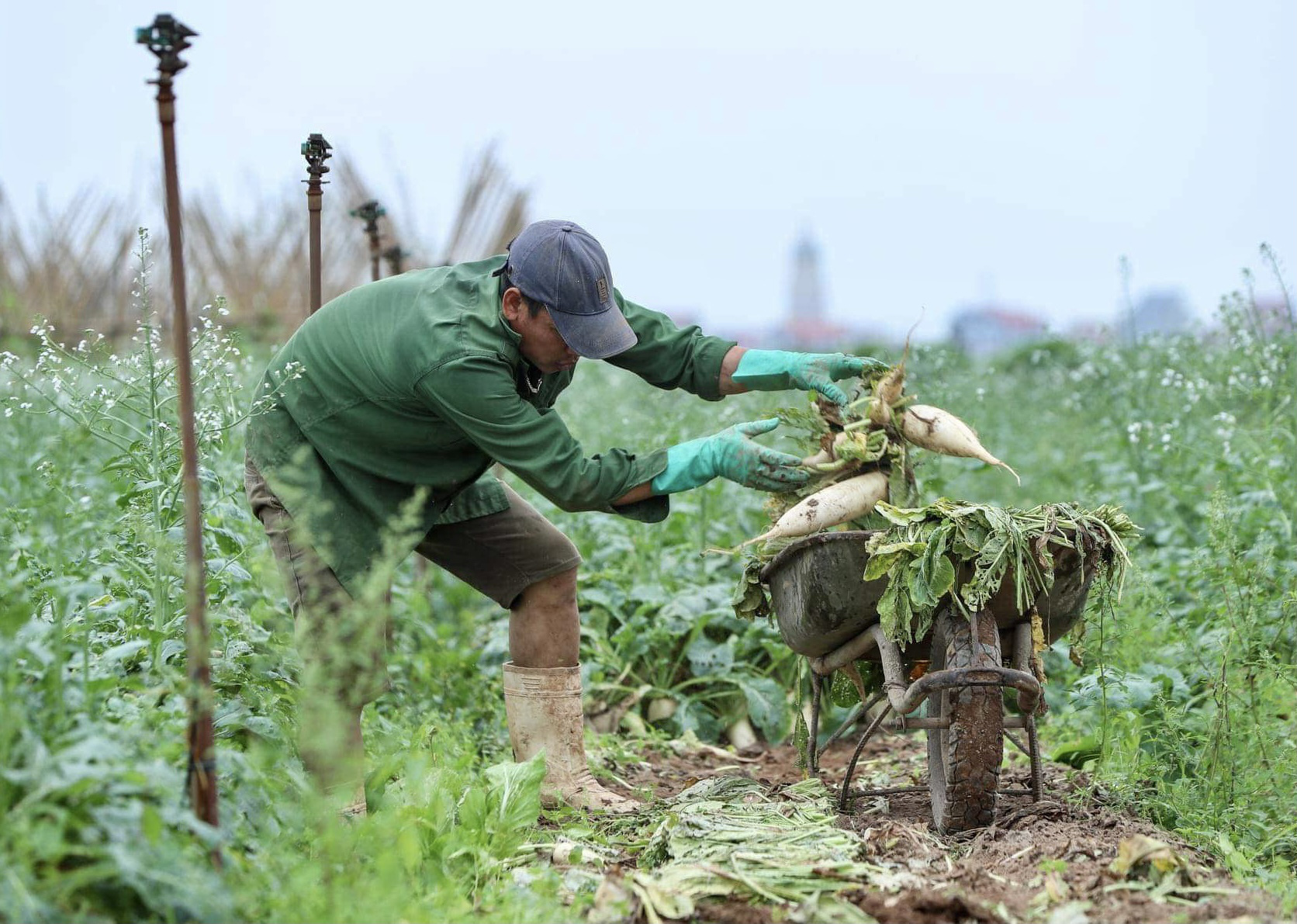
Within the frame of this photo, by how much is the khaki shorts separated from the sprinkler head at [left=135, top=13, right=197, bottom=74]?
1194 mm

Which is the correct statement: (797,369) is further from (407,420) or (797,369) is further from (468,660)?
(468,660)

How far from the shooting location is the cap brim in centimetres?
359

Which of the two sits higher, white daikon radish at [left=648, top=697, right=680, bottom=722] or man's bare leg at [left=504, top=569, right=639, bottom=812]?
man's bare leg at [left=504, top=569, right=639, bottom=812]

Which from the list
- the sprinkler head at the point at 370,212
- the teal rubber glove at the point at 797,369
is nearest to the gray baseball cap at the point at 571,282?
the teal rubber glove at the point at 797,369

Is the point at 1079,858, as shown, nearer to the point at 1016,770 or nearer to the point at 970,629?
the point at 970,629

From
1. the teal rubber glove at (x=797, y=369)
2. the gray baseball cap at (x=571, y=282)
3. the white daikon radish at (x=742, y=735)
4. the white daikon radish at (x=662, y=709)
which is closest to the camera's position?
the gray baseball cap at (x=571, y=282)

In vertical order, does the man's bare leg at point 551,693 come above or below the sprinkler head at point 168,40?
below

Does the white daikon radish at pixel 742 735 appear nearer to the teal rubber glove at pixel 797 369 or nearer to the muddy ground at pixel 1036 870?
the muddy ground at pixel 1036 870

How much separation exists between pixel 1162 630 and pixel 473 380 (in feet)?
9.18

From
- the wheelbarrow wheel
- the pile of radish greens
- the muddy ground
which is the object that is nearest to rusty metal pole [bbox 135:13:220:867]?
the muddy ground

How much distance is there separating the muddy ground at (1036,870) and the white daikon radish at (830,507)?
85cm

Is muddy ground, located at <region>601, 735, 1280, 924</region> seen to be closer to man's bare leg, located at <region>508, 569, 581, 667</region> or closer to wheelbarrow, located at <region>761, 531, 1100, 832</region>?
wheelbarrow, located at <region>761, 531, 1100, 832</region>

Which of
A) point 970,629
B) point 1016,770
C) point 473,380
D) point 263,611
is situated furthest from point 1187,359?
point 263,611

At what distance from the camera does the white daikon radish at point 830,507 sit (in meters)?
3.66
